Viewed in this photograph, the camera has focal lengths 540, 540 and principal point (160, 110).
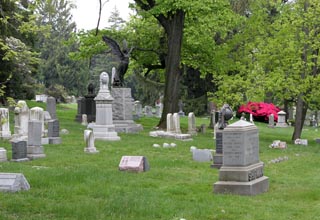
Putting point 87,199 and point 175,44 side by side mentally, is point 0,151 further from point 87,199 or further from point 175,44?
point 175,44

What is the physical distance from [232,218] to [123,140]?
13.2 meters

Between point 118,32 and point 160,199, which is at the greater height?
point 118,32

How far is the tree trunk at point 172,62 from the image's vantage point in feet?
88.5

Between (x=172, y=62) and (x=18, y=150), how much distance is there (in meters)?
14.2

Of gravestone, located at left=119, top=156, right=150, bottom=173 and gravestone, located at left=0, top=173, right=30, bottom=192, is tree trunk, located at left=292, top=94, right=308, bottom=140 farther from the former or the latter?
gravestone, located at left=0, top=173, right=30, bottom=192

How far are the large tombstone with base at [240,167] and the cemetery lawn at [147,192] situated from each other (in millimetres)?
243

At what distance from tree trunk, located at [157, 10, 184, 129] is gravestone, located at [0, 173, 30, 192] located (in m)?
17.2

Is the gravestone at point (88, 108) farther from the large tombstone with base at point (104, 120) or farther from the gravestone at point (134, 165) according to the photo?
the gravestone at point (134, 165)

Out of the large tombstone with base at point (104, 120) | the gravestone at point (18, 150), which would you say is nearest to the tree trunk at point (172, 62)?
the large tombstone with base at point (104, 120)

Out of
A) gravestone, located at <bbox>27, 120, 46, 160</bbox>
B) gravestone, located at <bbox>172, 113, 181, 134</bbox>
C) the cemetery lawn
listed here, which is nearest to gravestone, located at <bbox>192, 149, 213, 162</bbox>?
the cemetery lawn

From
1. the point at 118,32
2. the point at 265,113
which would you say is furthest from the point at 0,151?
the point at 265,113

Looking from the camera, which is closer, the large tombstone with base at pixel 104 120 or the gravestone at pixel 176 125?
the large tombstone with base at pixel 104 120

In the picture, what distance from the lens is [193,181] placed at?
11.8 metres

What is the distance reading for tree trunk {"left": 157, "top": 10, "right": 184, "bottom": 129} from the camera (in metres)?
27.0
